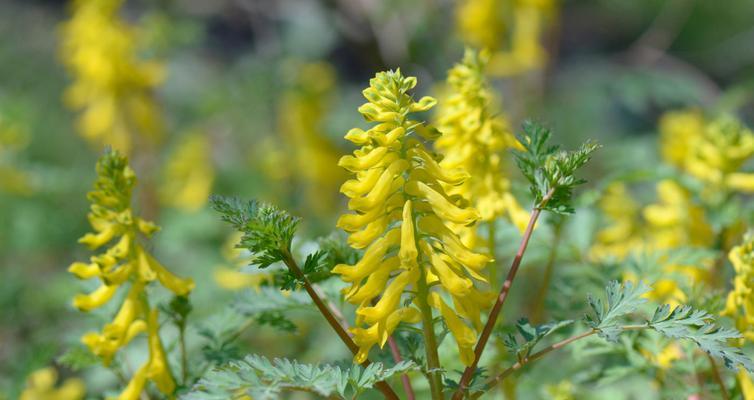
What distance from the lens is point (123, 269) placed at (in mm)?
1860

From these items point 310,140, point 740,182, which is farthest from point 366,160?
point 310,140

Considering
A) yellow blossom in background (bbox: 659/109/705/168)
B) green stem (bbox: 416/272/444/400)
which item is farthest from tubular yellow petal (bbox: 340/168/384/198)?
yellow blossom in background (bbox: 659/109/705/168)

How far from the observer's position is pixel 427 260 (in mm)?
1755

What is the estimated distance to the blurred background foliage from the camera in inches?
143

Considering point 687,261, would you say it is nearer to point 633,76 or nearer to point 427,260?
point 427,260

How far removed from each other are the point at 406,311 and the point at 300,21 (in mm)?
6008

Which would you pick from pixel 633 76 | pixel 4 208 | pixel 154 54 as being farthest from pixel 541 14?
pixel 4 208

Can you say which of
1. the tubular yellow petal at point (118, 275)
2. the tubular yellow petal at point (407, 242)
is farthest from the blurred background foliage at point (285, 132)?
the tubular yellow petal at point (407, 242)

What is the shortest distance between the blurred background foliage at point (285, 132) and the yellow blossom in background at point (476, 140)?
201 millimetres

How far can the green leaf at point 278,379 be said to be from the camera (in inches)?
57.1

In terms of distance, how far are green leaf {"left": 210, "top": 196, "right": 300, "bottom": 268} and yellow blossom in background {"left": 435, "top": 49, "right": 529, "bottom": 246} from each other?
64cm

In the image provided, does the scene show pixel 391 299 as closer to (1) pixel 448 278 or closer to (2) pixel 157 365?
(1) pixel 448 278

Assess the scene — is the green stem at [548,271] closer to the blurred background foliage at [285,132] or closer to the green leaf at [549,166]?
the blurred background foliage at [285,132]

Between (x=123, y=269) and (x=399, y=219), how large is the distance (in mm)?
688
